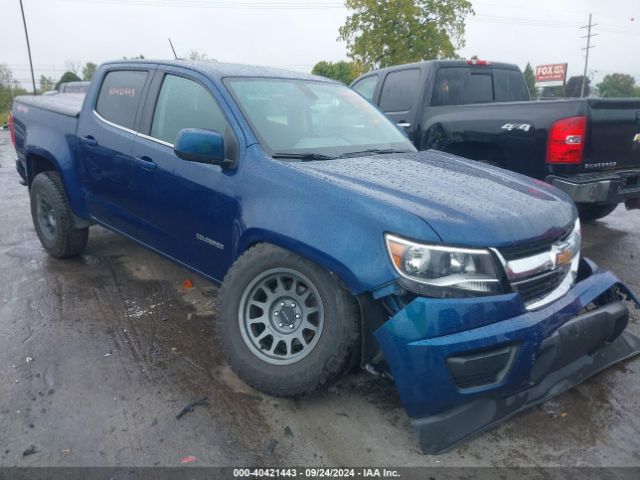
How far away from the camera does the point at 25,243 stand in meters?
5.99

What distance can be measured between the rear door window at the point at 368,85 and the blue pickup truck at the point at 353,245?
3523 mm

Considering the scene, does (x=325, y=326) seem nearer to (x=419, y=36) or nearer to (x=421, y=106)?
(x=421, y=106)

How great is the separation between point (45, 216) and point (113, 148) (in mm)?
1649

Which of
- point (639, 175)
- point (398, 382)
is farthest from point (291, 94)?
point (639, 175)

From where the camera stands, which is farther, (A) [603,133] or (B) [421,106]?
(B) [421,106]

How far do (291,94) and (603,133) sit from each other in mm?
2988

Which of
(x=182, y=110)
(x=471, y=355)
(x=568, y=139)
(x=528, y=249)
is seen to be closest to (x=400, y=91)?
(x=568, y=139)

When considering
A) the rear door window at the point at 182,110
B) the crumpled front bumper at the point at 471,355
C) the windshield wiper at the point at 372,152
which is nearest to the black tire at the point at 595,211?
the windshield wiper at the point at 372,152

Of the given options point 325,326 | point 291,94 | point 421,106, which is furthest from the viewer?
point 421,106

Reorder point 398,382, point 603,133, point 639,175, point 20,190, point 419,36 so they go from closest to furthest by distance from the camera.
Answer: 1. point 398,382
2. point 603,133
3. point 639,175
4. point 20,190
5. point 419,36

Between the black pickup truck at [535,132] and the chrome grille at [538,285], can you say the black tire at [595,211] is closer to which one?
the black pickup truck at [535,132]

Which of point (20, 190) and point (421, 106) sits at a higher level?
point (421, 106)

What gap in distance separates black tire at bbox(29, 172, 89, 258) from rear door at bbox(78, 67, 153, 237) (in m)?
0.50

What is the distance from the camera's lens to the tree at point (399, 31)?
70.8 ft
